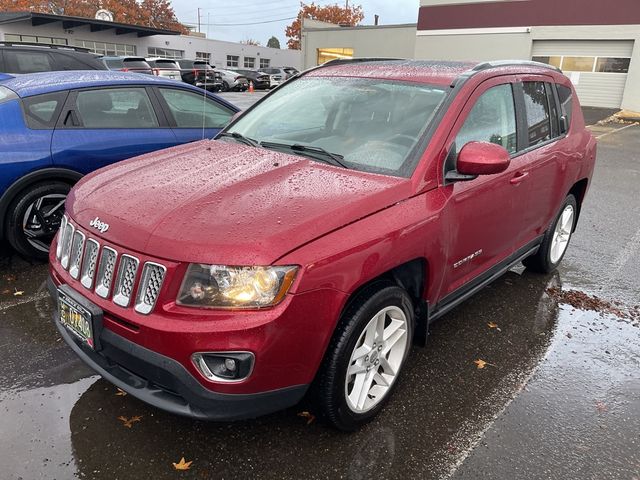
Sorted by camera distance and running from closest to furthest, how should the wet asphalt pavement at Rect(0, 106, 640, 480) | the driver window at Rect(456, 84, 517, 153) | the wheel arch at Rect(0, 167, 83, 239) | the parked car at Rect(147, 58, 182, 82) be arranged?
the wet asphalt pavement at Rect(0, 106, 640, 480)
the driver window at Rect(456, 84, 517, 153)
the wheel arch at Rect(0, 167, 83, 239)
the parked car at Rect(147, 58, 182, 82)

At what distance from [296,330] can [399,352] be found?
896 millimetres

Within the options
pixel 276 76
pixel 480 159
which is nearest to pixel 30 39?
pixel 276 76

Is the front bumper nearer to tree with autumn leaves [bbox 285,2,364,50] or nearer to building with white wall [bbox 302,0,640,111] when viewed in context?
building with white wall [bbox 302,0,640,111]

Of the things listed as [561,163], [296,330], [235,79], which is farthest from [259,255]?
[235,79]

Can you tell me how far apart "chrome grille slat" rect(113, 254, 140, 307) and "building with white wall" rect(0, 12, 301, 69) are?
36262 millimetres

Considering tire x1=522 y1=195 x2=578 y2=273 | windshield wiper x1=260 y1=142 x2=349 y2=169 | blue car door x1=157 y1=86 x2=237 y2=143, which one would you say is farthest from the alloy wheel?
blue car door x1=157 y1=86 x2=237 y2=143

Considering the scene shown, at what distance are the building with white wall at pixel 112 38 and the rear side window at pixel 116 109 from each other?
108 feet

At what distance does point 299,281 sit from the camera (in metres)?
2.13

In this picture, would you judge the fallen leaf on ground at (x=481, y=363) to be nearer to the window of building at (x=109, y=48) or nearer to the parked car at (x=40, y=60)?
the parked car at (x=40, y=60)

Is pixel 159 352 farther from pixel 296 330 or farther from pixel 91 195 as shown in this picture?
pixel 91 195

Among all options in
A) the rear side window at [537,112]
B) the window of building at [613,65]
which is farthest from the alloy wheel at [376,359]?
the window of building at [613,65]

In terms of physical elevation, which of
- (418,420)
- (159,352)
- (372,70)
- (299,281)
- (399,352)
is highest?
(372,70)

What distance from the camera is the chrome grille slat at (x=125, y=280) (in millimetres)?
2221

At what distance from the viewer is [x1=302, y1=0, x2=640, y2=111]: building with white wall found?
22.6m
